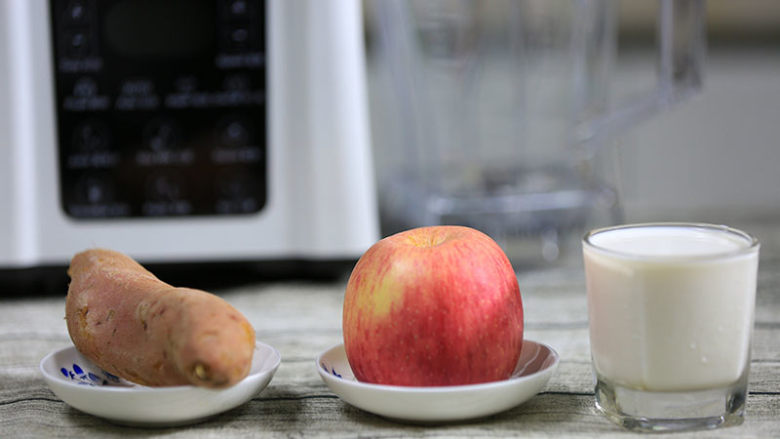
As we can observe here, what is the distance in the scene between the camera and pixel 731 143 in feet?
3.81

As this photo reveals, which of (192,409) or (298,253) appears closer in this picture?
(192,409)

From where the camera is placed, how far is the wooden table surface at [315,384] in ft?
1.23

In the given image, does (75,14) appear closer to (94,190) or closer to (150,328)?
(94,190)

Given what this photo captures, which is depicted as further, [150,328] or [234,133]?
[234,133]

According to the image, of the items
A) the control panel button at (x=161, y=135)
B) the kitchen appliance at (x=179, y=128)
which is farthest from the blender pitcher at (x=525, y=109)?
the control panel button at (x=161, y=135)

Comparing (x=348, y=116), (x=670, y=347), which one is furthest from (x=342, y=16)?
(x=670, y=347)

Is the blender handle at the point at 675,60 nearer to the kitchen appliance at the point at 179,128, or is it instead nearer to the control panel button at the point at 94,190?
the kitchen appliance at the point at 179,128

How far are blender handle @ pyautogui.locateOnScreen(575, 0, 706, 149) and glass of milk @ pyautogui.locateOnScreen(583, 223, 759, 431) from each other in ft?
1.11

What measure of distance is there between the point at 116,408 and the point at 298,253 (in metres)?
0.31

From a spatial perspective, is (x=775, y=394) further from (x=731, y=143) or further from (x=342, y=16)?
(x=731, y=143)

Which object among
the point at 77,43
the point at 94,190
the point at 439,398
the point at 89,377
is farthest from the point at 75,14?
the point at 439,398

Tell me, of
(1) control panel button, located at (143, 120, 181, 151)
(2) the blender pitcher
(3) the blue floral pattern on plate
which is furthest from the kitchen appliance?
(3) the blue floral pattern on plate

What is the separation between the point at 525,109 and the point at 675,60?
0.14 metres

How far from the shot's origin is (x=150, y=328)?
378mm
